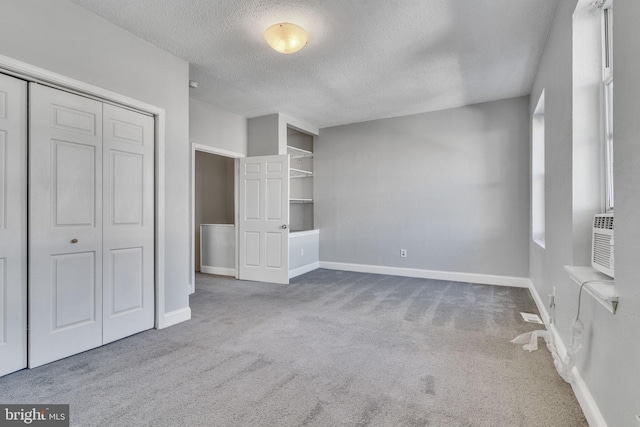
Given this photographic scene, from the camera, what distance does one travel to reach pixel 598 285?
150cm

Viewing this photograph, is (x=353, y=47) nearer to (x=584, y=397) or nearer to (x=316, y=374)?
(x=316, y=374)

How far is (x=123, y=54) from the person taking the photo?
2.73 metres

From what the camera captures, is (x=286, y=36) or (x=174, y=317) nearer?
(x=286, y=36)

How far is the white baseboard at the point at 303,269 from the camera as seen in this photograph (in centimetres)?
527

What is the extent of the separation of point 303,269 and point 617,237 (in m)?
4.62

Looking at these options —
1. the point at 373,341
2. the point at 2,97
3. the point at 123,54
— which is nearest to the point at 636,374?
the point at 373,341

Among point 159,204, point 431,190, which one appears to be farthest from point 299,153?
point 159,204

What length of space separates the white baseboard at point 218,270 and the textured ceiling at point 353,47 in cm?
279

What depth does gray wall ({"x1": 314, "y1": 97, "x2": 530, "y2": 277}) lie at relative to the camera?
458 cm

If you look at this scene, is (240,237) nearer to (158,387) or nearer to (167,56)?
(167,56)

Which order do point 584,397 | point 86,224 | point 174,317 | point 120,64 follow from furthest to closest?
point 174,317, point 120,64, point 86,224, point 584,397

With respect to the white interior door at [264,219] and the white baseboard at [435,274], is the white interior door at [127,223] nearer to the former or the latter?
the white interior door at [264,219]

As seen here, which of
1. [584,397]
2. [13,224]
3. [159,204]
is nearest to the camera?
[584,397]

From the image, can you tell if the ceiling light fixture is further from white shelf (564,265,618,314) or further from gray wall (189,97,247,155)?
white shelf (564,265,618,314)
